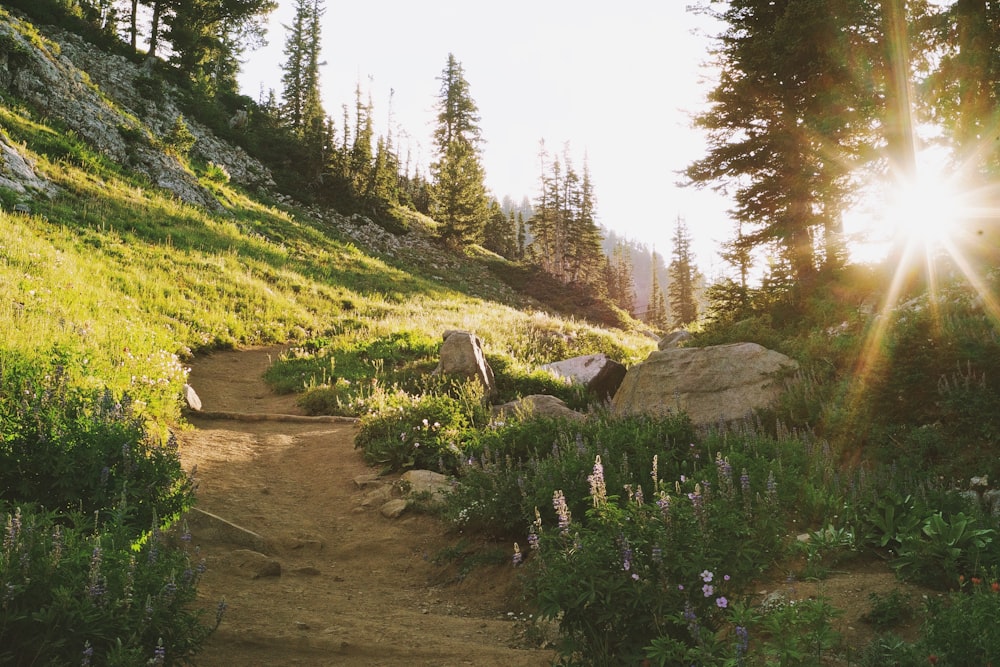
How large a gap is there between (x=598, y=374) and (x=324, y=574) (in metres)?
8.54

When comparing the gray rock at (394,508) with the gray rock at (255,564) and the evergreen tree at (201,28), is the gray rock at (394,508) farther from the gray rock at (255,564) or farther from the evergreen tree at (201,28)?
the evergreen tree at (201,28)

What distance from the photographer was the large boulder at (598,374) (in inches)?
492

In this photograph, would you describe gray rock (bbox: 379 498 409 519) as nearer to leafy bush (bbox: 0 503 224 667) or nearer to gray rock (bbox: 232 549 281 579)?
gray rock (bbox: 232 549 281 579)

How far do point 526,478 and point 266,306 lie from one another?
46.7 feet

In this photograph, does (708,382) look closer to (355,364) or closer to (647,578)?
(647,578)

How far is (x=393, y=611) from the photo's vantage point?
4.36 metres

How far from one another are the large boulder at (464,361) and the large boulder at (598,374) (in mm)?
1985

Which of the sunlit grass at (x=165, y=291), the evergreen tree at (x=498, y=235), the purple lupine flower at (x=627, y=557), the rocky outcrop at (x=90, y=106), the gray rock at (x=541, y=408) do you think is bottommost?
the purple lupine flower at (x=627, y=557)

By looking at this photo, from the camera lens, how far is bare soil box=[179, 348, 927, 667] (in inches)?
133

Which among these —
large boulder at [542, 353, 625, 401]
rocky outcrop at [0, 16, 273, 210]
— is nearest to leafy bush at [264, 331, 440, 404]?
large boulder at [542, 353, 625, 401]

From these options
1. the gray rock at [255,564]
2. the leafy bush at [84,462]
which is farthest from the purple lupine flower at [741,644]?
the gray rock at [255,564]

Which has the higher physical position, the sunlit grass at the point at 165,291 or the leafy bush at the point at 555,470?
the sunlit grass at the point at 165,291

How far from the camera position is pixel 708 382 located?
28.8ft

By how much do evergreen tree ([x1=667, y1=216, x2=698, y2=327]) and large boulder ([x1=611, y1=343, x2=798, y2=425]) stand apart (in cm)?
5803
